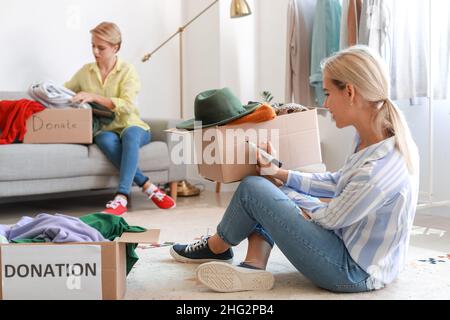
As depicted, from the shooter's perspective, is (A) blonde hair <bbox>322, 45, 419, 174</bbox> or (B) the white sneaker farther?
(B) the white sneaker

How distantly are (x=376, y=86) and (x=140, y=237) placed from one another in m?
0.78

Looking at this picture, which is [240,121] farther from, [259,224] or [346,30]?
[346,30]

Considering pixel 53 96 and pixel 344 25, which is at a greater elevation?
pixel 344 25

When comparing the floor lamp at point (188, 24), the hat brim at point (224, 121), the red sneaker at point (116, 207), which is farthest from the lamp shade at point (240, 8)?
the hat brim at point (224, 121)

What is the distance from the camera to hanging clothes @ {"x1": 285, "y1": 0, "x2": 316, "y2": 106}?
157 inches

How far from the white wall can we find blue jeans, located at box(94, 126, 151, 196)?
35.3 inches

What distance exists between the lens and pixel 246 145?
196 centimetres

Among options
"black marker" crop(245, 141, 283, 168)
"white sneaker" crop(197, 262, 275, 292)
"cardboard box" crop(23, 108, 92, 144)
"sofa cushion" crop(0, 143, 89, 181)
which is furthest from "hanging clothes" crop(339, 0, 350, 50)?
"white sneaker" crop(197, 262, 275, 292)

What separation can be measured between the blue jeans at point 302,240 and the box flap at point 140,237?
289 mm

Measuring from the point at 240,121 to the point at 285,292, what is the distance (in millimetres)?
540

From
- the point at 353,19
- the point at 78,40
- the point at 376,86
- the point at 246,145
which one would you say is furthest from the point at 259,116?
the point at 78,40

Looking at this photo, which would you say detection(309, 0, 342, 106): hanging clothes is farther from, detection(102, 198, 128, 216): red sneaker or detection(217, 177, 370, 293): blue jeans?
detection(217, 177, 370, 293): blue jeans

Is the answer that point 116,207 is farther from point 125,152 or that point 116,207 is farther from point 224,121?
point 224,121
